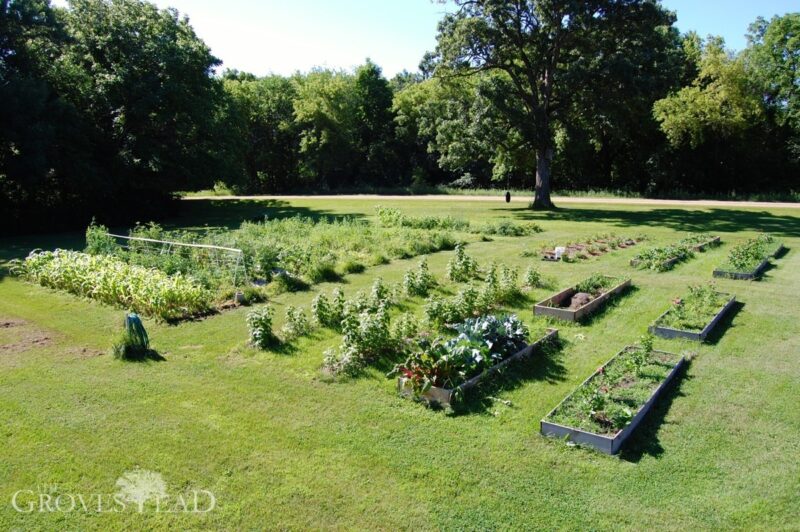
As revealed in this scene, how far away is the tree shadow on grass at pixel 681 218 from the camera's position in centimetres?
2145

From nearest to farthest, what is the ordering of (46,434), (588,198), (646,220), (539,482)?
(539,482) → (46,434) → (646,220) → (588,198)

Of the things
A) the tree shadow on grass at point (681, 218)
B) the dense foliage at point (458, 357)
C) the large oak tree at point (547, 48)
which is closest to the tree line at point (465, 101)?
the large oak tree at point (547, 48)

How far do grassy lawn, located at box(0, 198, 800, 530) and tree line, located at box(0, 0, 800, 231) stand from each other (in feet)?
55.6

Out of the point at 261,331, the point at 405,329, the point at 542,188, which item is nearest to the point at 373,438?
the point at 405,329

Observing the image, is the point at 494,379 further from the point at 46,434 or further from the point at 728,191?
the point at 728,191

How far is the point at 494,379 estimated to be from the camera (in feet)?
23.0

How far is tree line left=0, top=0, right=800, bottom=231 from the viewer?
23344 mm

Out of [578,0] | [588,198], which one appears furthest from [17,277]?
[588,198]

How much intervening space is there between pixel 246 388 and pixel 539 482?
376cm

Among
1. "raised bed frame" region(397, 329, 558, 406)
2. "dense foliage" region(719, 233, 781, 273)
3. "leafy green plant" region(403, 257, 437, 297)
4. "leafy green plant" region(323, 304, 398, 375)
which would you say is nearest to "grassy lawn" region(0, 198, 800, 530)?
"raised bed frame" region(397, 329, 558, 406)

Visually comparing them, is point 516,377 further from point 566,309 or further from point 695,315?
point 695,315

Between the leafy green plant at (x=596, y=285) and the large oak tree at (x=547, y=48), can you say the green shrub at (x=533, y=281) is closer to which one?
the leafy green plant at (x=596, y=285)

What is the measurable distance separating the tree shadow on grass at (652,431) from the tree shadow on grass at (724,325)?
1945 mm

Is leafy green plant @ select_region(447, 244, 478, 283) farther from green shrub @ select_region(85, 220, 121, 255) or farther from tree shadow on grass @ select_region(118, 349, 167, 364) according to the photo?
green shrub @ select_region(85, 220, 121, 255)
